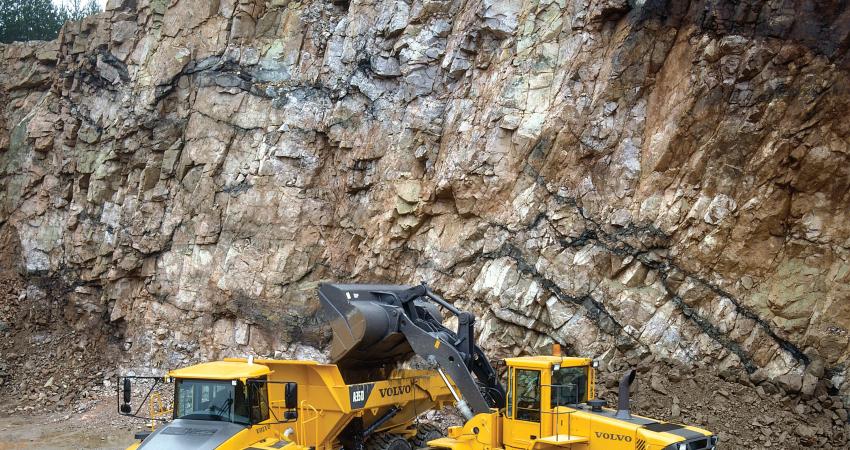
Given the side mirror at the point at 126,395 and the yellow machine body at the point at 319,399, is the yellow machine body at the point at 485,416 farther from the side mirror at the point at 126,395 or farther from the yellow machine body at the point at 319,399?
the side mirror at the point at 126,395

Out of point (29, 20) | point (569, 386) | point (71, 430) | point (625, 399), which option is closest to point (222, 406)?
point (569, 386)

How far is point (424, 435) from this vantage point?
A: 11953mm

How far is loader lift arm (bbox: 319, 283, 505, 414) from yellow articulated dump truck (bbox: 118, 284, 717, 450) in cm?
2

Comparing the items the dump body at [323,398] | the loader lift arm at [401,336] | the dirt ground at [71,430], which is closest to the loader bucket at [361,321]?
the loader lift arm at [401,336]

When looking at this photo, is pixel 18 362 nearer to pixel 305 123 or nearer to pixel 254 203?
pixel 254 203

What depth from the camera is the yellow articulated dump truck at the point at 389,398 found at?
8.30m

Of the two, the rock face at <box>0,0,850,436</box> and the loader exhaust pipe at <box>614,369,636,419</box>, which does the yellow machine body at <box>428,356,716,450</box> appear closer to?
the loader exhaust pipe at <box>614,369,636,419</box>

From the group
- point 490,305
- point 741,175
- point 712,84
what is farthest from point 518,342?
point 712,84

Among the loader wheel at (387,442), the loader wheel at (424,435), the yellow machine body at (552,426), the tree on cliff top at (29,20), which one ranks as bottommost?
the loader wheel at (424,435)

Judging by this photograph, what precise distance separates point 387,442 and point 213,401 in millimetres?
3522

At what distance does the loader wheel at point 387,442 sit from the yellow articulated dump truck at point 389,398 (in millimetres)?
17

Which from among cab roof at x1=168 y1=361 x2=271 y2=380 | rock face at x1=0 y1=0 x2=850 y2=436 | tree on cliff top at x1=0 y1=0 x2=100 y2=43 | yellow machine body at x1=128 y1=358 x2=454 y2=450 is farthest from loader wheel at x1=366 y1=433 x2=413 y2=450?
tree on cliff top at x1=0 y1=0 x2=100 y2=43

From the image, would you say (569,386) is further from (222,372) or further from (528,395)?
(222,372)

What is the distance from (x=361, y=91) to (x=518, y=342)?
859 cm
